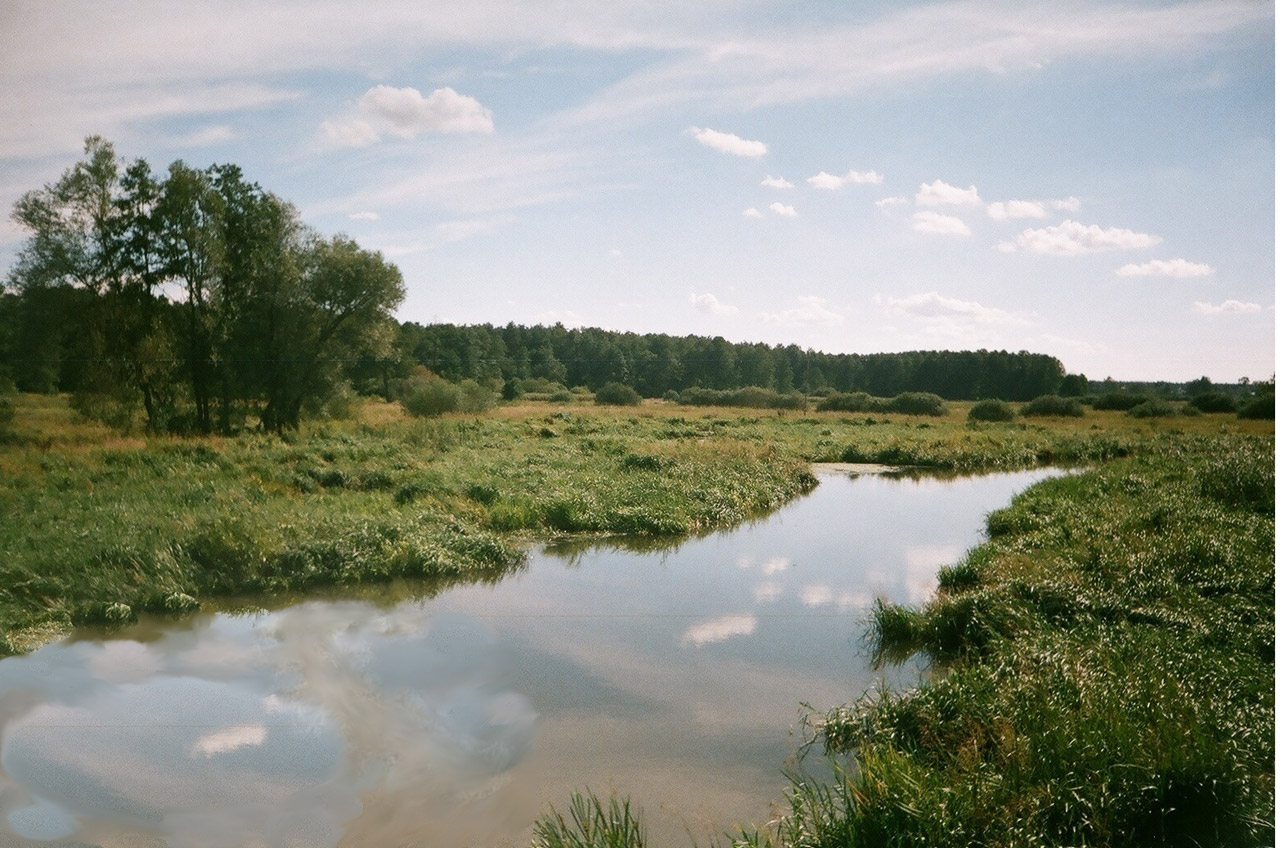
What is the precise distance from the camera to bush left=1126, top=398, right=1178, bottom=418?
16125 millimetres

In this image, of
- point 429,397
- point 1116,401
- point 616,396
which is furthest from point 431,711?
point 616,396

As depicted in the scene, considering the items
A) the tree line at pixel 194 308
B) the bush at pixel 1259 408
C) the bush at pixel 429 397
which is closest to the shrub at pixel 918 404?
the tree line at pixel 194 308

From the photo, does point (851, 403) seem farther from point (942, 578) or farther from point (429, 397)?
point (942, 578)

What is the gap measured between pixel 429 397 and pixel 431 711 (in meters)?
18.5

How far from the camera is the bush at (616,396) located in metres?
36.6

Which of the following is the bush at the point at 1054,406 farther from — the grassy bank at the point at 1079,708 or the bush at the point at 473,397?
the bush at the point at 473,397

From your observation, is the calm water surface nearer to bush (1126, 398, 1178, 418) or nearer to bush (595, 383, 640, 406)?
bush (1126, 398, 1178, 418)

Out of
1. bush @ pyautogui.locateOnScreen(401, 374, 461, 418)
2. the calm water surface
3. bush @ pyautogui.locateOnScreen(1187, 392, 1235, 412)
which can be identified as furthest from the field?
bush @ pyautogui.locateOnScreen(401, 374, 461, 418)

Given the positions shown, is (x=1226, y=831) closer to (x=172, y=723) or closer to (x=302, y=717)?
(x=302, y=717)

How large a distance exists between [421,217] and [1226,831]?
9.68 metres

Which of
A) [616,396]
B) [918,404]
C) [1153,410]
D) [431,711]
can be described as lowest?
[431,711]

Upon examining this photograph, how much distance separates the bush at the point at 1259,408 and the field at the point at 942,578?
2.22 ft

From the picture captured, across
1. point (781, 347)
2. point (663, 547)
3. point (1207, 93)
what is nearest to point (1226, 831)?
point (1207, 93)

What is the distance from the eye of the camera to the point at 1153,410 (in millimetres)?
17859
